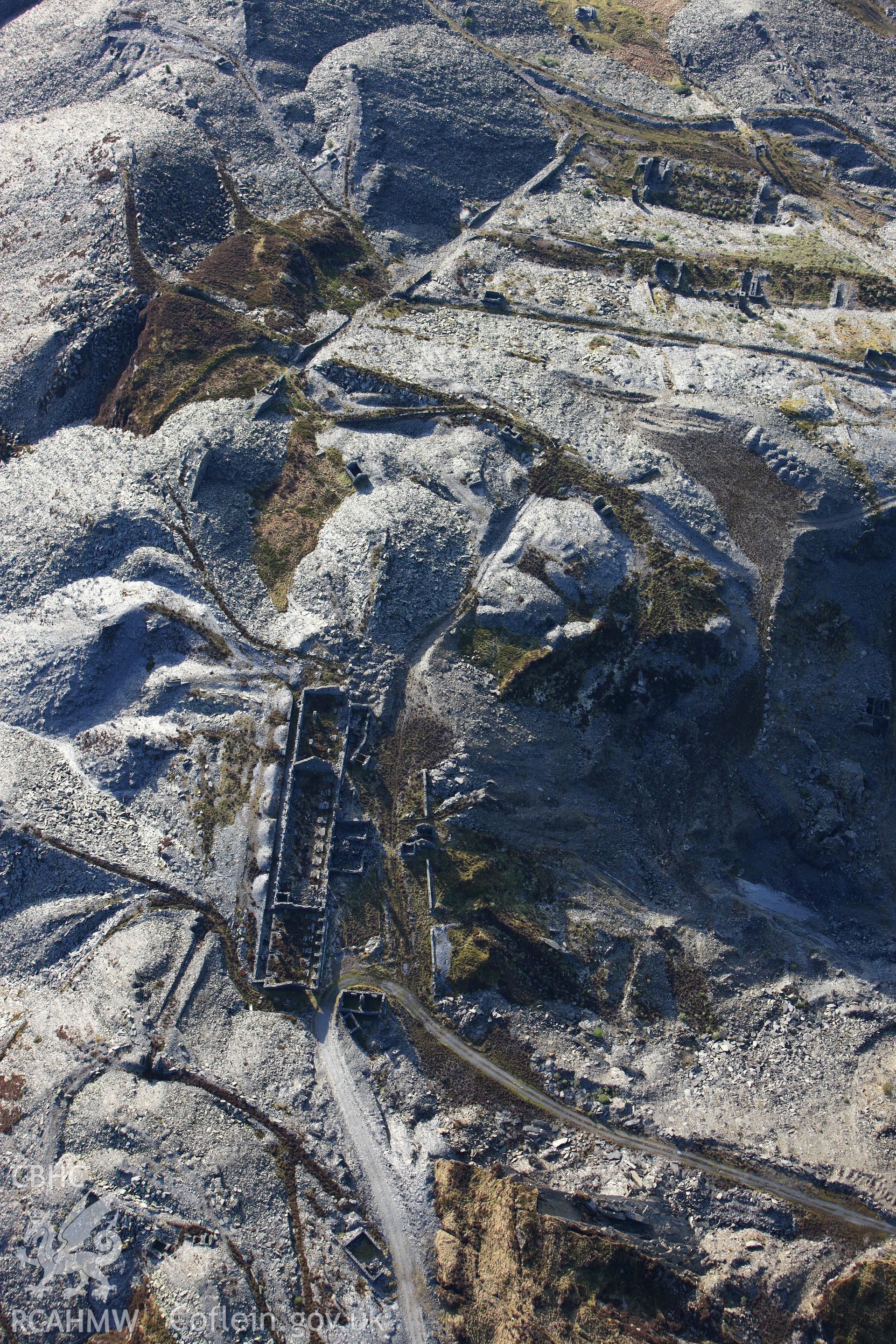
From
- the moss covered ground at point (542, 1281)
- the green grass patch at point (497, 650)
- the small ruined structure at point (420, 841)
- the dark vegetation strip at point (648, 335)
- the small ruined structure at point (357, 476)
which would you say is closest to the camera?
the moss covered ground at point (542, 1281)

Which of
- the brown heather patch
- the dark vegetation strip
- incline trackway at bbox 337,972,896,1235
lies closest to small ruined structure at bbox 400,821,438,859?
incline trackway at bbox 337,972,896,1235

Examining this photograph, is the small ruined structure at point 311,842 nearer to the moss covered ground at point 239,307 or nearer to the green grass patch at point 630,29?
the moss covered ground at point 239,307

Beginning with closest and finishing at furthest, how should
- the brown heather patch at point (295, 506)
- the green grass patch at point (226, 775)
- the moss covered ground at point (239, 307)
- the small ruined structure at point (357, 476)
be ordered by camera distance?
the green grass patch at point (226, 775) < the brown heather patch at point (295, 506) < the small ruined structure at point (357, 476) < the moss covered ground at point (239, 307)

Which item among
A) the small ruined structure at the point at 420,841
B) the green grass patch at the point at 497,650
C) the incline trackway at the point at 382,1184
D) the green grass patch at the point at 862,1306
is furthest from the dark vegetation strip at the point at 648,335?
the green grass patch at the point at 862,1306

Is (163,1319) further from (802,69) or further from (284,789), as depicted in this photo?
(802,69)

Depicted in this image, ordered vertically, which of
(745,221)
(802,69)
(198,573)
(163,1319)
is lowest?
(163,1319)

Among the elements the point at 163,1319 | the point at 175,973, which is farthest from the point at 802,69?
the point at 163,1319

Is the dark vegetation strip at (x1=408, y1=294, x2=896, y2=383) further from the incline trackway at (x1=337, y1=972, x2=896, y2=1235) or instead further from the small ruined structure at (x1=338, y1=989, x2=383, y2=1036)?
the small ruined structure at (x1=338, y1=989, x2=383, y2=1036)
